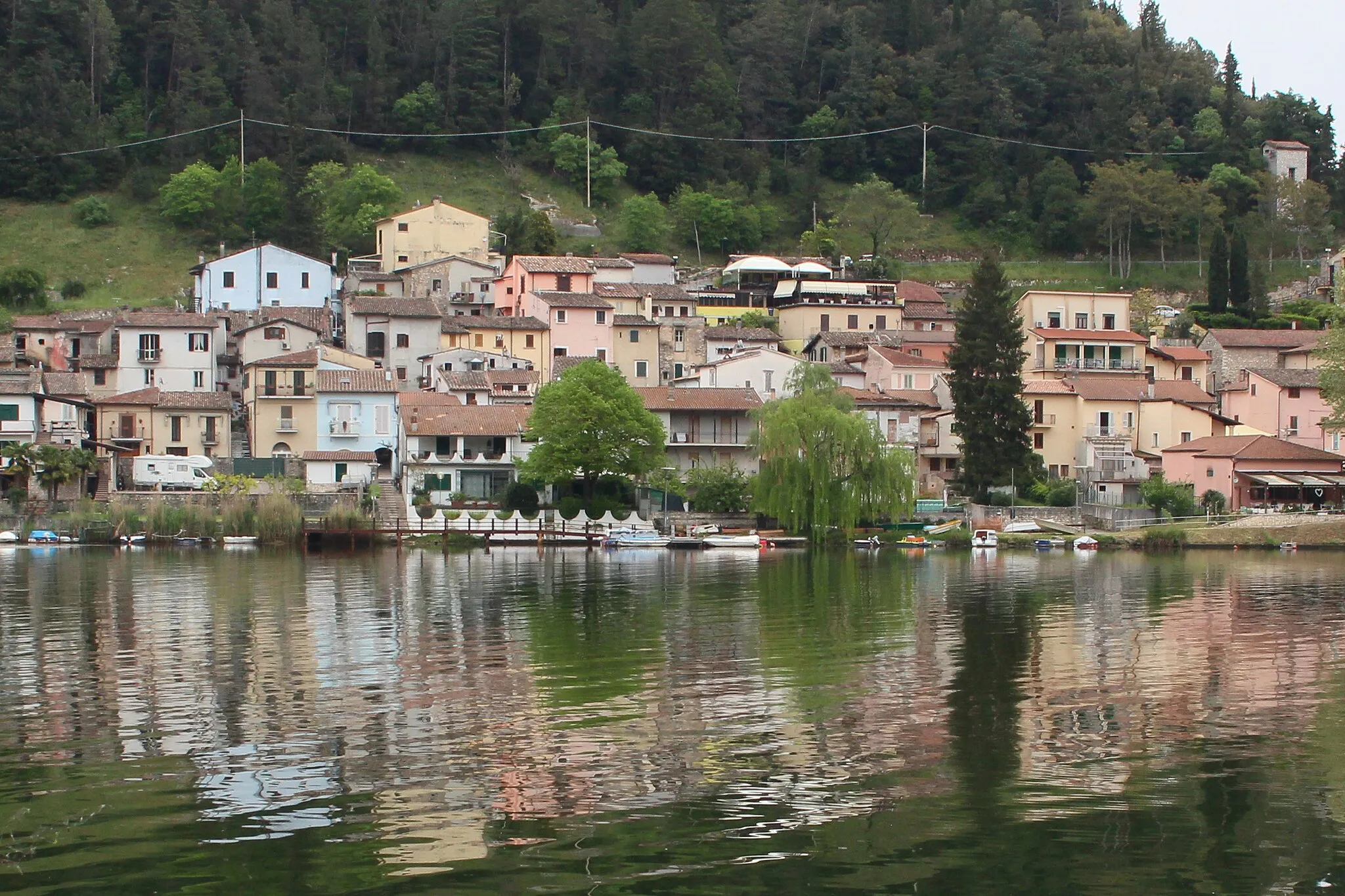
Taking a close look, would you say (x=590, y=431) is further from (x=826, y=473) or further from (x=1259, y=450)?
(x=1259, y=450)

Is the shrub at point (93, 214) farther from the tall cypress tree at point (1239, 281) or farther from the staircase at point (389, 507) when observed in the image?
the tall cypress tree at point (1239, 281)

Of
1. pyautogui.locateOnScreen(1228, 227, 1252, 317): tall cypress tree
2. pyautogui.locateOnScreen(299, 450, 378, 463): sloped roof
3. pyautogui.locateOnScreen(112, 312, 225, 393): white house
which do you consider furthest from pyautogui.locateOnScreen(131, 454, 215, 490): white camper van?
pyautogui.locateOnScreen(1228, 227, 1252, 317): tall cypress tree

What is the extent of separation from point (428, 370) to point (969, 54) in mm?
75797

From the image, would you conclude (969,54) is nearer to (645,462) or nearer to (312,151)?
(312,151)

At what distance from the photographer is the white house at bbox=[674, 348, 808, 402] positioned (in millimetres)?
78188

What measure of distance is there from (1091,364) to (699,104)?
53231 millimetres

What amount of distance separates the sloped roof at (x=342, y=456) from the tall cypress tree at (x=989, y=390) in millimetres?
26695

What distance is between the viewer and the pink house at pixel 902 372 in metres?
80.3

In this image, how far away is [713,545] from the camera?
62.5 metres

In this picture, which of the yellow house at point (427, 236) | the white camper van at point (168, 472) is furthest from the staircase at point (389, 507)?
the yellow house at point (427, 236)

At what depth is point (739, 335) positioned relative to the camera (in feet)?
276

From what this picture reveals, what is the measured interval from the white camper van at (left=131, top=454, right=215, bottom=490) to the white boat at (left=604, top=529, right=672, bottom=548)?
18.6 m


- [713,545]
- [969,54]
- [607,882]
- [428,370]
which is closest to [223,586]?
[713,545]

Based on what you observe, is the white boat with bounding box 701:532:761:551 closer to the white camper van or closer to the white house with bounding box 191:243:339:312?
the white camper van
